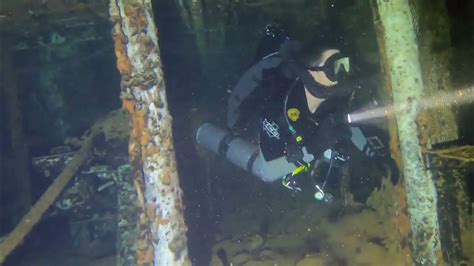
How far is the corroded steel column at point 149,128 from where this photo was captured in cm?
318

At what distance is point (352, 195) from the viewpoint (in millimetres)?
5121

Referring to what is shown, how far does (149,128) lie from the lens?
3186 millimetres

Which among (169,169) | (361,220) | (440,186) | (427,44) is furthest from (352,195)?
(169,169)

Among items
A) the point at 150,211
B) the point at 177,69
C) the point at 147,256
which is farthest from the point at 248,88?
the point at 147,256

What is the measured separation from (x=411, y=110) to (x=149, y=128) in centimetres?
208

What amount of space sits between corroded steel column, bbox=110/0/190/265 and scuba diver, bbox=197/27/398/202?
132 cm

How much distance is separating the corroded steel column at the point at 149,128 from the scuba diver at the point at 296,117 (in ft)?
4.32

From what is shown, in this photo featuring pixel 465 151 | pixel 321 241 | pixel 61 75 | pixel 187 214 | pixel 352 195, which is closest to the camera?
pixel 465 151

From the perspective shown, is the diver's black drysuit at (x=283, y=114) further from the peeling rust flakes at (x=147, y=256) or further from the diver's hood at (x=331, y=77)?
the peeling rust flakes at (x=147, y=256)

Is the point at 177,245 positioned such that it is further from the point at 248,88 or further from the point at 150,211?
the point at 248,88

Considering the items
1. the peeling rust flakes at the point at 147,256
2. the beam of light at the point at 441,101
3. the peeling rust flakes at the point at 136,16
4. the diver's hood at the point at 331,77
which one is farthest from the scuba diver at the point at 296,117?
the peeling rust flakes at the point at 147,256

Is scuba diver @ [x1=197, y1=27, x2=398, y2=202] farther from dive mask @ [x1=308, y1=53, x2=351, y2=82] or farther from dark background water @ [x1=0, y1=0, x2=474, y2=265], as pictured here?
dark background water @ [x1=0, y1=0, x2=474, y2=265]

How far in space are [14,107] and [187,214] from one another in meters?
3.07

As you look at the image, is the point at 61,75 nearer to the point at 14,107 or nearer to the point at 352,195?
the point at 14,107
